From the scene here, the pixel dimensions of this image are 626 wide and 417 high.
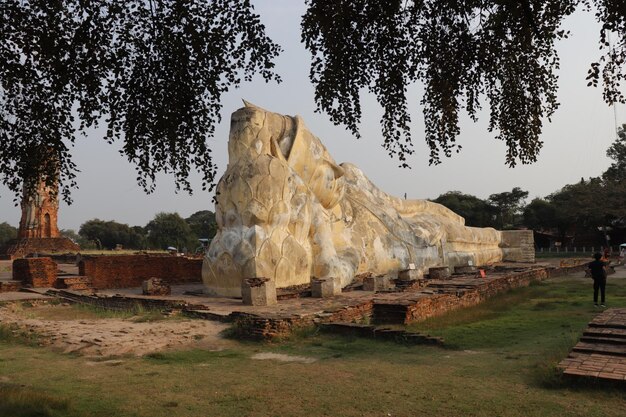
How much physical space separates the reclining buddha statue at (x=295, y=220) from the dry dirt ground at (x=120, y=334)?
2.96m

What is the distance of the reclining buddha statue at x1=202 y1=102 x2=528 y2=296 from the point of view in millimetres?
12305

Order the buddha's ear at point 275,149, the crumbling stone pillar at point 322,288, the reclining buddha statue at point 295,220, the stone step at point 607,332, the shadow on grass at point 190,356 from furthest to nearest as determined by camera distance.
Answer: the buddha's ear at point 275,149, the reclining buddha statue at point 295,220, the crumbling stone pillar at point 322,288, the shadow on grass at point 190,356, the stone step at point 607,332

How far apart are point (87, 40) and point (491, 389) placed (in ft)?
14.4

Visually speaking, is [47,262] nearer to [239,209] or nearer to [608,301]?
[239,209]

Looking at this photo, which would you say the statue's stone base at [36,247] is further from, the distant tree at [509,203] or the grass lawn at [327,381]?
the distant tree at [509,203]

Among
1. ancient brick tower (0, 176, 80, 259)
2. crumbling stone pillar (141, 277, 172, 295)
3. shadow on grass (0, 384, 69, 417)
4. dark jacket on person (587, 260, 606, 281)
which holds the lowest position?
shadow on grass (0, 384, 69, 417)

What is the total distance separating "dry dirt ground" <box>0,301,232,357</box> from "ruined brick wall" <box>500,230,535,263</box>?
17039 millimetres

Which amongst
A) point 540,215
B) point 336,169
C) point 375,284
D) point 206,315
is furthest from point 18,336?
point 540,215

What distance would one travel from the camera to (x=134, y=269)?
55.1 feet

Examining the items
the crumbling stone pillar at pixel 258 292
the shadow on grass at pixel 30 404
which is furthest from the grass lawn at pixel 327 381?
the crumbling stone pillar at pixel 258 292

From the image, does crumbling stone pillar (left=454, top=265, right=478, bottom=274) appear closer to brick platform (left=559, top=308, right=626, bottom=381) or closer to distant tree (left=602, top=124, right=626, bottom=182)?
brick platform (left=559, top=308, right=626, bottom=381)

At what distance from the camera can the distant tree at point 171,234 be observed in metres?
50.0

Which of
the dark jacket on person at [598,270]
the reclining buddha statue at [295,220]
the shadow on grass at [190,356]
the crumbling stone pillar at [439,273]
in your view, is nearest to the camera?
the shadow on grass at [190,356]

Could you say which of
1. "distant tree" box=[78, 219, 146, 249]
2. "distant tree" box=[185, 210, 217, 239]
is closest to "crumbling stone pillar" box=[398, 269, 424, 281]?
"distant tree" box=[185, 210, 217, 239]
